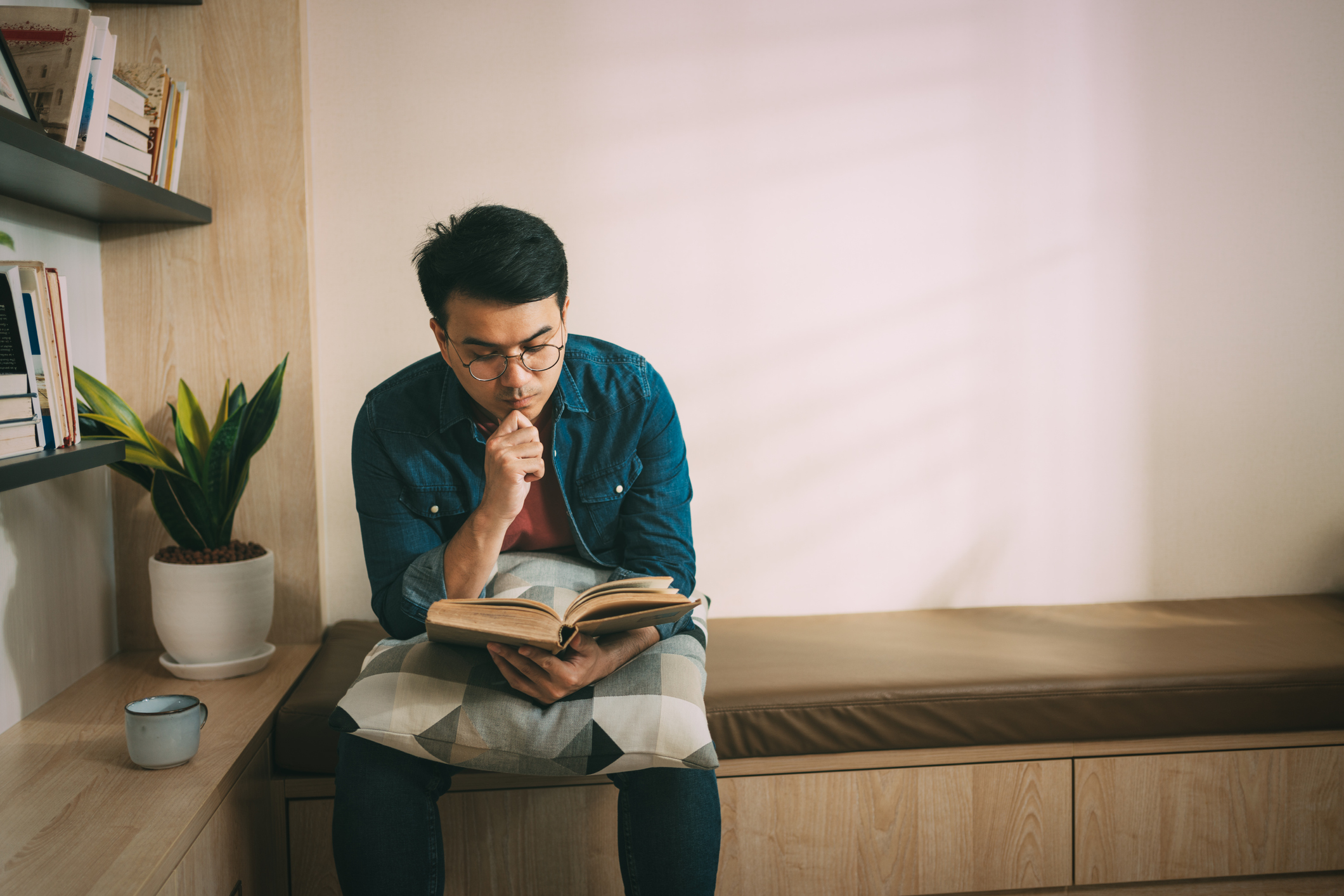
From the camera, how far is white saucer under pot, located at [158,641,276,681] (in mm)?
1572

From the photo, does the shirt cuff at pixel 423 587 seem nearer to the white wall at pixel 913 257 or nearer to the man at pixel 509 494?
the man at pixel 509 494

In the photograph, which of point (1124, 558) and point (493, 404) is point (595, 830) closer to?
point (493, 404)

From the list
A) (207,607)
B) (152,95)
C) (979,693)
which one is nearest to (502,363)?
(207,607)

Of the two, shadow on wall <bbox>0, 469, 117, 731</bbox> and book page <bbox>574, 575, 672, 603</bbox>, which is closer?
book page <bbox>574, 575, 672, 603</bbox>

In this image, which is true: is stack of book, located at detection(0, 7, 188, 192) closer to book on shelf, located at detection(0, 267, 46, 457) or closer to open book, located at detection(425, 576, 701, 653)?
book on shelf, located at detection(0, 267, 46, 457)

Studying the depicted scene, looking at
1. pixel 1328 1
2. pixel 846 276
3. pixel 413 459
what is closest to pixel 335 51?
pixel 413 459

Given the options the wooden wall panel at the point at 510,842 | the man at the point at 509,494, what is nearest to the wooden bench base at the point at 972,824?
the wooden wall panel at the point at 510,842

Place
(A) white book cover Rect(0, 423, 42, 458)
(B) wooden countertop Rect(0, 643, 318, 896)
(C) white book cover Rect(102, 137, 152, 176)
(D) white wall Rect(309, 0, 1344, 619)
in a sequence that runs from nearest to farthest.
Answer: (B) wooden countertop Rect(0, 643, 318, 896)
(A) white book cover Rect(0, 423, 42, 458)
(C) white book cover Rect(102, 137, 152, 176)
(D) white wall Rect(309, 0, 1344, 619)

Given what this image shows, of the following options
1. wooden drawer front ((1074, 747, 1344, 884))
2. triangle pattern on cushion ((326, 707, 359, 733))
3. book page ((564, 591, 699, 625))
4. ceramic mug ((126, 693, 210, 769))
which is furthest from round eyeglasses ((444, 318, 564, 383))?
wooden drawer front ((1074, 747, 1344, 884))

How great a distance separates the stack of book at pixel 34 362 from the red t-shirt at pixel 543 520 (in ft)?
2.06

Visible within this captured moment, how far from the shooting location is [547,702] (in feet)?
3.76

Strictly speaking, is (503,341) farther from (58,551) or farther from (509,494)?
(58,551)

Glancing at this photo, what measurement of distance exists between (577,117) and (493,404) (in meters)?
0.96

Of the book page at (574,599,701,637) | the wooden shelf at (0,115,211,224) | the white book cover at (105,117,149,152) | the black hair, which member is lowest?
the book page at (574,599,701,637)
